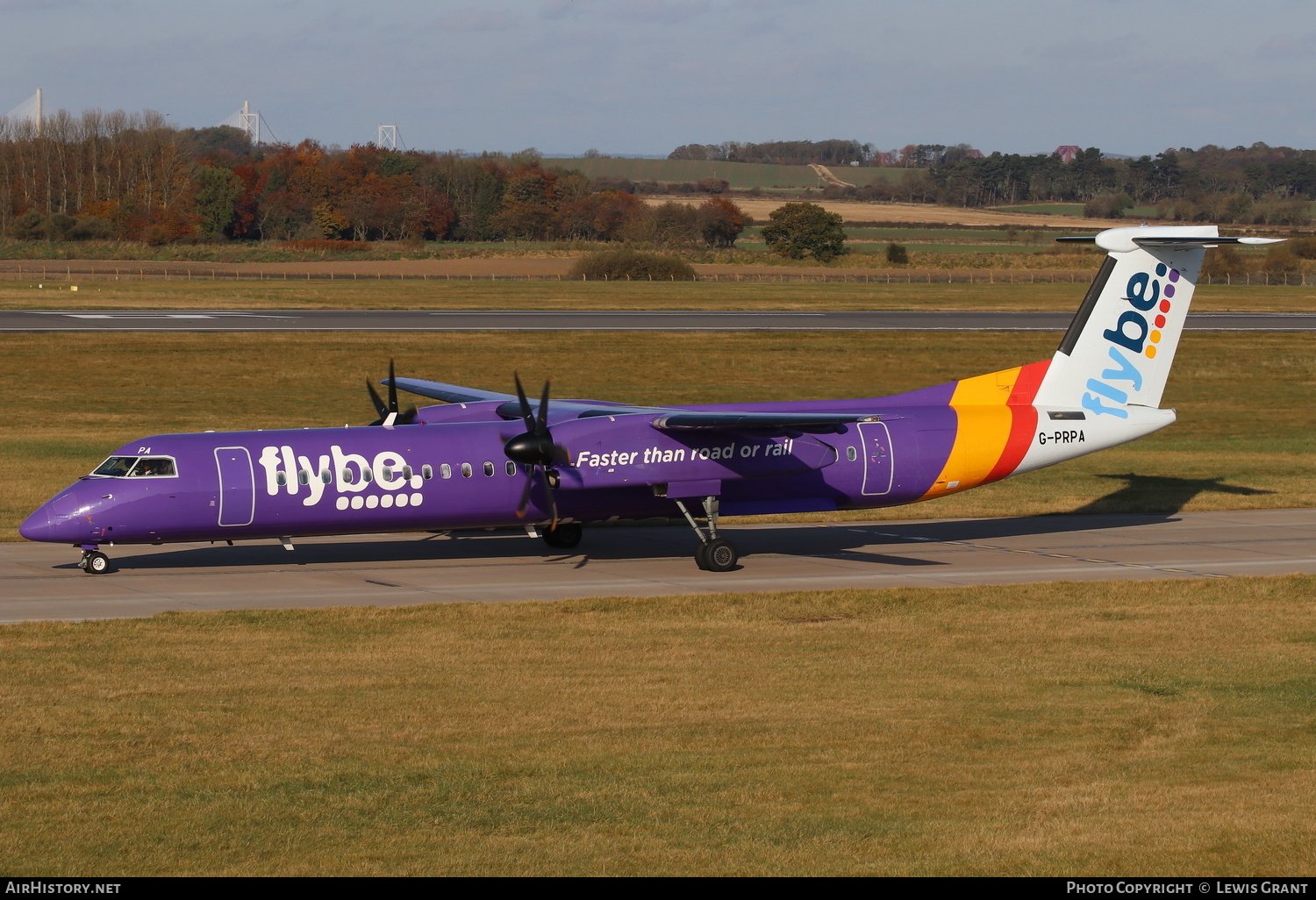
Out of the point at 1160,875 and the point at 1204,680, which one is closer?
the point at 1160,875

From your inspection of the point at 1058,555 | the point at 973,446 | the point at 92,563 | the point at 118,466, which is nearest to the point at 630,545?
the point at 973,446

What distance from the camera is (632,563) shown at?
27.2 metres

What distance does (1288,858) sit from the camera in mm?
11016

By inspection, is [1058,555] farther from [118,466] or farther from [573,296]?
[573,296]

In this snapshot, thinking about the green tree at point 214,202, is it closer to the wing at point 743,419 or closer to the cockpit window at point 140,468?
the cockpit window at point 140,468

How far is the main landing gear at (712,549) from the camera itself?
2592 cm

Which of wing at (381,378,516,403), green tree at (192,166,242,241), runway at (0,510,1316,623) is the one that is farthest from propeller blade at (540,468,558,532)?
green tree at (192,166,242,241)

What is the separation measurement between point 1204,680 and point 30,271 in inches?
3964

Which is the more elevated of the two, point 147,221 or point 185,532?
point 147,221

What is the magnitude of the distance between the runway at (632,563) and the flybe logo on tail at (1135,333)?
3.44 meters

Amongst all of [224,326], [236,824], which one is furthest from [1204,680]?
[224,326]

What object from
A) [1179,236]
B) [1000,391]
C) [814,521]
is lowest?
[814,521]

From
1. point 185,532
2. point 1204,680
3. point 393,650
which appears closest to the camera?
point 1204,680

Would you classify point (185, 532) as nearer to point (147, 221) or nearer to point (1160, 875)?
point (1160, 875)
